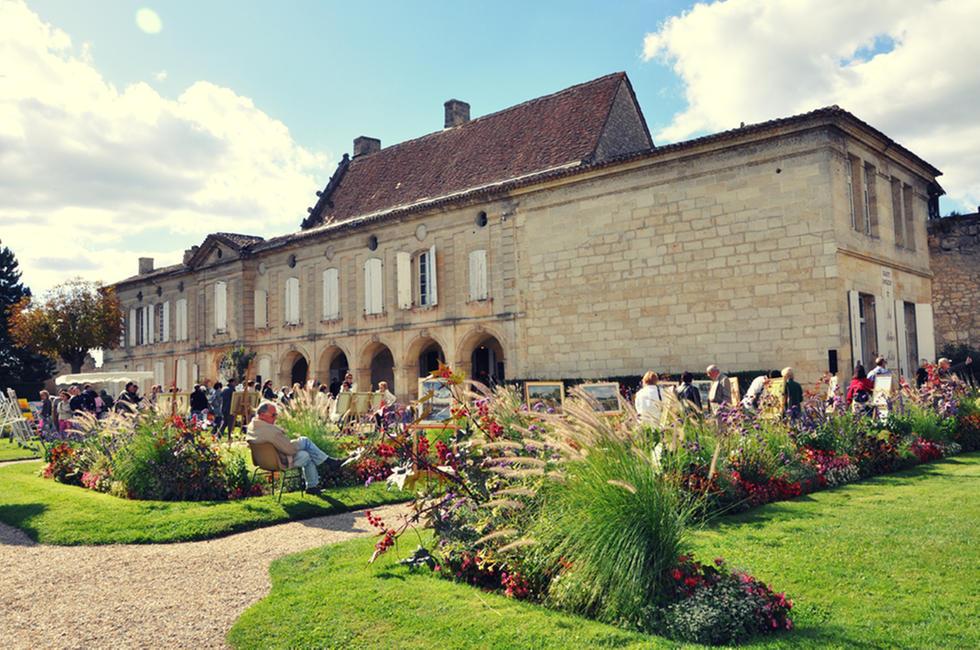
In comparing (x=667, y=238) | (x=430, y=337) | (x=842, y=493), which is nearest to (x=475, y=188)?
(x=430, y=337)

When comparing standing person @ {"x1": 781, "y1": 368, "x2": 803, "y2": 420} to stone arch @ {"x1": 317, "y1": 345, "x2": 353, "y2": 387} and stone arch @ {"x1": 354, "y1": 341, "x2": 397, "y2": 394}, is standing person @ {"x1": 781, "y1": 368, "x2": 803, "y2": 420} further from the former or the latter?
stone arch @ {"x1": 317, "y1": 345, "x2": 353, "y2": 387}

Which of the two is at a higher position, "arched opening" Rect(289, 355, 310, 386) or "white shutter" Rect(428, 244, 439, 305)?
"white shutter" Rect(428, 244, 439, 305)

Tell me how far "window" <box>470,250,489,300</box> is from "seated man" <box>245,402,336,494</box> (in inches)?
487

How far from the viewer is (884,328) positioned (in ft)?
56.7

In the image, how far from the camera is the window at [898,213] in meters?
19.1

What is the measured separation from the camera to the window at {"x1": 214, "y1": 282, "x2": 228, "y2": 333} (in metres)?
31.2

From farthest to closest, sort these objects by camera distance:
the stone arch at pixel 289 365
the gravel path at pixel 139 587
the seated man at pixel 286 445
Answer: the stone arch at pixel 289 365
the seated man at pixel 286 445
the gravel path at pixel 139 587

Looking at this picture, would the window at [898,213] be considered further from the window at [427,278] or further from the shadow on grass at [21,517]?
the shadow on grass at [21,517]

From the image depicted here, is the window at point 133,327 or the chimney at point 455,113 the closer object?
the chimney at point 455,113

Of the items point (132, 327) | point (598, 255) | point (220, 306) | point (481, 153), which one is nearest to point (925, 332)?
point (598, 255)

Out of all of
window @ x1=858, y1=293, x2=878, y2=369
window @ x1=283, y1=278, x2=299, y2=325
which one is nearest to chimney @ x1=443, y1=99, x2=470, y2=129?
window @ x1=283, y1=278, x2=299, y2=325

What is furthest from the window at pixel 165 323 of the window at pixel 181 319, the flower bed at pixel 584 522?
the flower bed at pixel 584 522

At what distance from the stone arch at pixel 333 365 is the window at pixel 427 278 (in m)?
4.07

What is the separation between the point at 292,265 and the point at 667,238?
51.6ft
